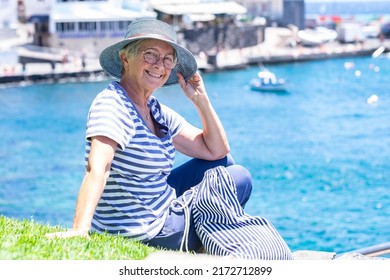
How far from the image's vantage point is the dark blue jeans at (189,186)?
4.22 m

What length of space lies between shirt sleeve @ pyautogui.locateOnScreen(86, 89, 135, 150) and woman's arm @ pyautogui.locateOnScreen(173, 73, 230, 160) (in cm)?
60

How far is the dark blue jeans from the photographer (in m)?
4.22

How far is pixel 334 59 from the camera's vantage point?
222ft

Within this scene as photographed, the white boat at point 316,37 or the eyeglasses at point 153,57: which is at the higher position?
the eyeglasses at point 153,57

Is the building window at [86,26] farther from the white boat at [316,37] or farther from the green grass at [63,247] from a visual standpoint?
the green grass at [63,247]

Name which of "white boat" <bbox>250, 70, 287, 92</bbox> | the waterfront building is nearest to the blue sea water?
"white boat" <bbox>250, 70, 287, 92</bbox>

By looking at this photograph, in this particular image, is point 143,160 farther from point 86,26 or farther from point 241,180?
point 86,26

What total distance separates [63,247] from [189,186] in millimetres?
1171

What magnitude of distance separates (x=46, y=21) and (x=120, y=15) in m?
4.73

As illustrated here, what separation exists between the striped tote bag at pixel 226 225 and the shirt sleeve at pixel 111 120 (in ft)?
1.60

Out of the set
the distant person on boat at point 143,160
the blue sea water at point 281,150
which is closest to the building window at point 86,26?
the blue sea water at point 281,150

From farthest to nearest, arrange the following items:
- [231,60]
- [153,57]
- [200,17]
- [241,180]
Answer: [200,17] < [231,60] < [241,180] < [153,57]

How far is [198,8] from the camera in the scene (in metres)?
67.9

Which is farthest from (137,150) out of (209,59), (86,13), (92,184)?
(209,59)
